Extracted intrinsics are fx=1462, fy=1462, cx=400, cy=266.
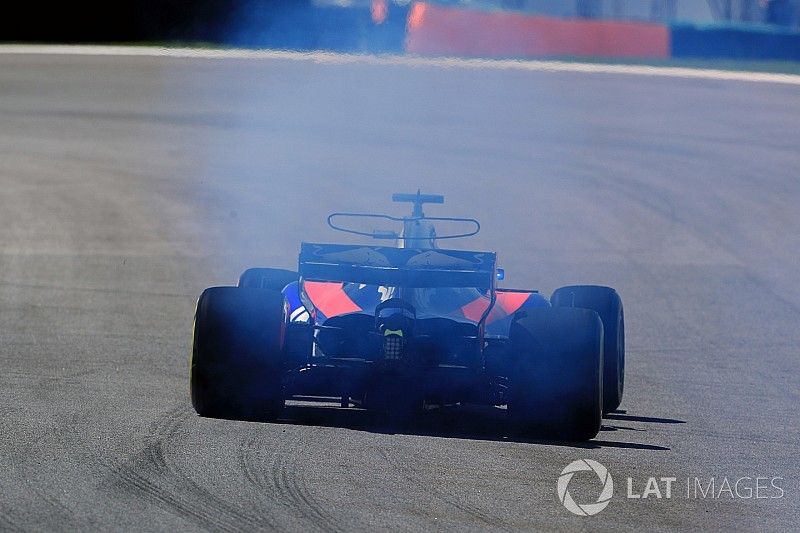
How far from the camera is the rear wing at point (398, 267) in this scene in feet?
24.9

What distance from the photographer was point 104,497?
6.03 m

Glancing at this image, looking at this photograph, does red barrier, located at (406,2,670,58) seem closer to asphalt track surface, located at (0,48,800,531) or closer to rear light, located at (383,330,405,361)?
asphalt track surface, located at (0,48,800,531)

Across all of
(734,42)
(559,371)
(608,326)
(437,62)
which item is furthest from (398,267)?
(734,42)

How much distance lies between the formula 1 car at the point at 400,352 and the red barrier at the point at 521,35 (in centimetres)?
1548

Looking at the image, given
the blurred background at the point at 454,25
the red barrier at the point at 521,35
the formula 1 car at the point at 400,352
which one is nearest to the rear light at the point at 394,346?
the formula 1 car at the point at 400,352

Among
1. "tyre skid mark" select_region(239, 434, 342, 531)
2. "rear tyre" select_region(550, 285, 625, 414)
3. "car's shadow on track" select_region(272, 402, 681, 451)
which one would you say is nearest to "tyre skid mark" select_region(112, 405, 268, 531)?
"tyre skid mark" select_region(239, 434, 342, 531)

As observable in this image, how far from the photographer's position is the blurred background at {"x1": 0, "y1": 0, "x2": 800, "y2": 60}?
79.6 feet

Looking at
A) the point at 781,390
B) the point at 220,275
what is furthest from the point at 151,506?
the point at 220,275

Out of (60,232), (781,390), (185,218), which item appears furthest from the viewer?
(185,218)

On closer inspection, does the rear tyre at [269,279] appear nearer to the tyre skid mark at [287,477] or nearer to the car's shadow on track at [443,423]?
the car's shadow on track at [443,423]

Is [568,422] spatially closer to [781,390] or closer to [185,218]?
[781,390]

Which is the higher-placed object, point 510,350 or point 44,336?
point 510,350

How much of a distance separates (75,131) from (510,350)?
16.0m

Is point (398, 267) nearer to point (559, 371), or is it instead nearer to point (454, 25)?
point (559, 371)
